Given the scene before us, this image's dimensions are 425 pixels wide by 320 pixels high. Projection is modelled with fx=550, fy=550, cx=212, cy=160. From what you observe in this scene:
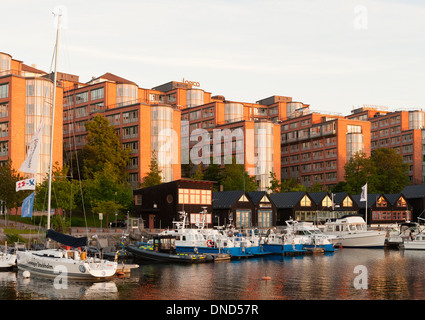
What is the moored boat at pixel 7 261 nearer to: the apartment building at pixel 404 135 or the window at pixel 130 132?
the window at pixel 130 132

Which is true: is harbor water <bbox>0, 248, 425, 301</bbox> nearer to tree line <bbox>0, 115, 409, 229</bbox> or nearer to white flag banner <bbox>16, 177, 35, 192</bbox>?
white flag banner <bbox>16, 177, 35, 192</bbox>

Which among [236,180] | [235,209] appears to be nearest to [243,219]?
[235,209]

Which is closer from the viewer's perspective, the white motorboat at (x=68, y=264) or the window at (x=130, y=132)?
the white motorboat at (x=68, y=264)

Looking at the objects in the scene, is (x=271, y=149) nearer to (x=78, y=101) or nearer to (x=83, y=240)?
(x=78, y=101)

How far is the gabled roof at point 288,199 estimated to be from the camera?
105 meters

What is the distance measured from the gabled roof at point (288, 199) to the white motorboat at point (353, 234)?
1856 centimetres

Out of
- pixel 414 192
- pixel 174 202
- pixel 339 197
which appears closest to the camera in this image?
pixel 174 202

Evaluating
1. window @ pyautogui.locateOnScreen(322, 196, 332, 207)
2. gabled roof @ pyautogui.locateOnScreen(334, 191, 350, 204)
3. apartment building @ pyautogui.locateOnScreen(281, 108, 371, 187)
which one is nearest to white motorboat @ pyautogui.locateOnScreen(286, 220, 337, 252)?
window @ pyautogui.locateOnScreen(322, 196, 332, 207)

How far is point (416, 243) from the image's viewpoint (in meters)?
77.2

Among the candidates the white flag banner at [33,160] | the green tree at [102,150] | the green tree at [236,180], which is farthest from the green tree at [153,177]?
the white flag banner at [33,160]

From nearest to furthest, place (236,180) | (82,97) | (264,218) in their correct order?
(264,218), (236,180), (82,97)

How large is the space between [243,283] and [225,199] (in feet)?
179

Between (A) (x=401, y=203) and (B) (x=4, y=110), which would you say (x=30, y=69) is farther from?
(A) (x=401, y=203)
